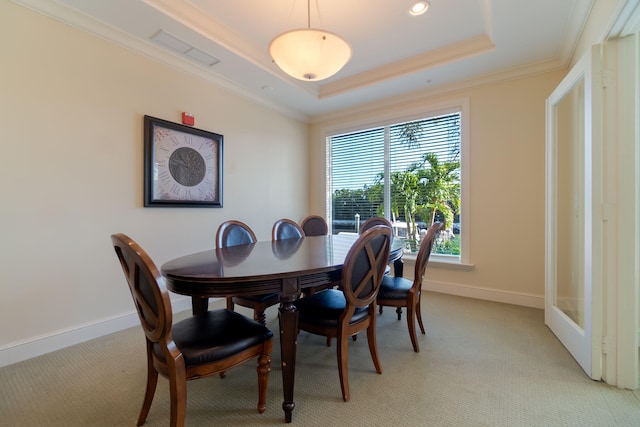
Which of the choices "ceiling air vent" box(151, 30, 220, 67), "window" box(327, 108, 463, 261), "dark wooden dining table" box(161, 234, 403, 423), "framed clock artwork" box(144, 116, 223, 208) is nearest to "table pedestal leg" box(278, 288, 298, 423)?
"dark wooden dining table" box(161, 234, 403, 423)

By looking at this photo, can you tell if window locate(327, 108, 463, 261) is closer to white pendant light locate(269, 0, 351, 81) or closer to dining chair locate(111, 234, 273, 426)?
white pendant light locate(269, 0, 351, 81)

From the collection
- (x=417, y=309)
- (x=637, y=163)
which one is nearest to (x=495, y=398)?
(x=417, y=309)

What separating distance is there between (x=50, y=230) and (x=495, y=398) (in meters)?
3.27

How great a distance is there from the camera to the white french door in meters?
1.76

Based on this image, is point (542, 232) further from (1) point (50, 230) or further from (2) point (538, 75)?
(1) point (50, 230)

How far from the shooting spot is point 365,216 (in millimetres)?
4473

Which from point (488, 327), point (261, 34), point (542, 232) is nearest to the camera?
point (488, 327)

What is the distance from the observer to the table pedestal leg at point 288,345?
1411mm

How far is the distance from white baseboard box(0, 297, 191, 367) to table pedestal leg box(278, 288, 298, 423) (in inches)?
78.3

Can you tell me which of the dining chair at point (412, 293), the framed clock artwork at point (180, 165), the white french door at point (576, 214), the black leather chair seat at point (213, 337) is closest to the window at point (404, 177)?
the white french door at point (576, 214)

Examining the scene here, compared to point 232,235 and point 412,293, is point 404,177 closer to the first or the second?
point 412,293

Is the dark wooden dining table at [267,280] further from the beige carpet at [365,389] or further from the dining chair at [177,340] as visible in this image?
the beige carpet at [365,389]

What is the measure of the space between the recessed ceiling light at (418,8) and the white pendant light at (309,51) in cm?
100

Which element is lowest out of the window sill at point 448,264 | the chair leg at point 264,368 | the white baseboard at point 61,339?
the white baseboard at point 61,339
